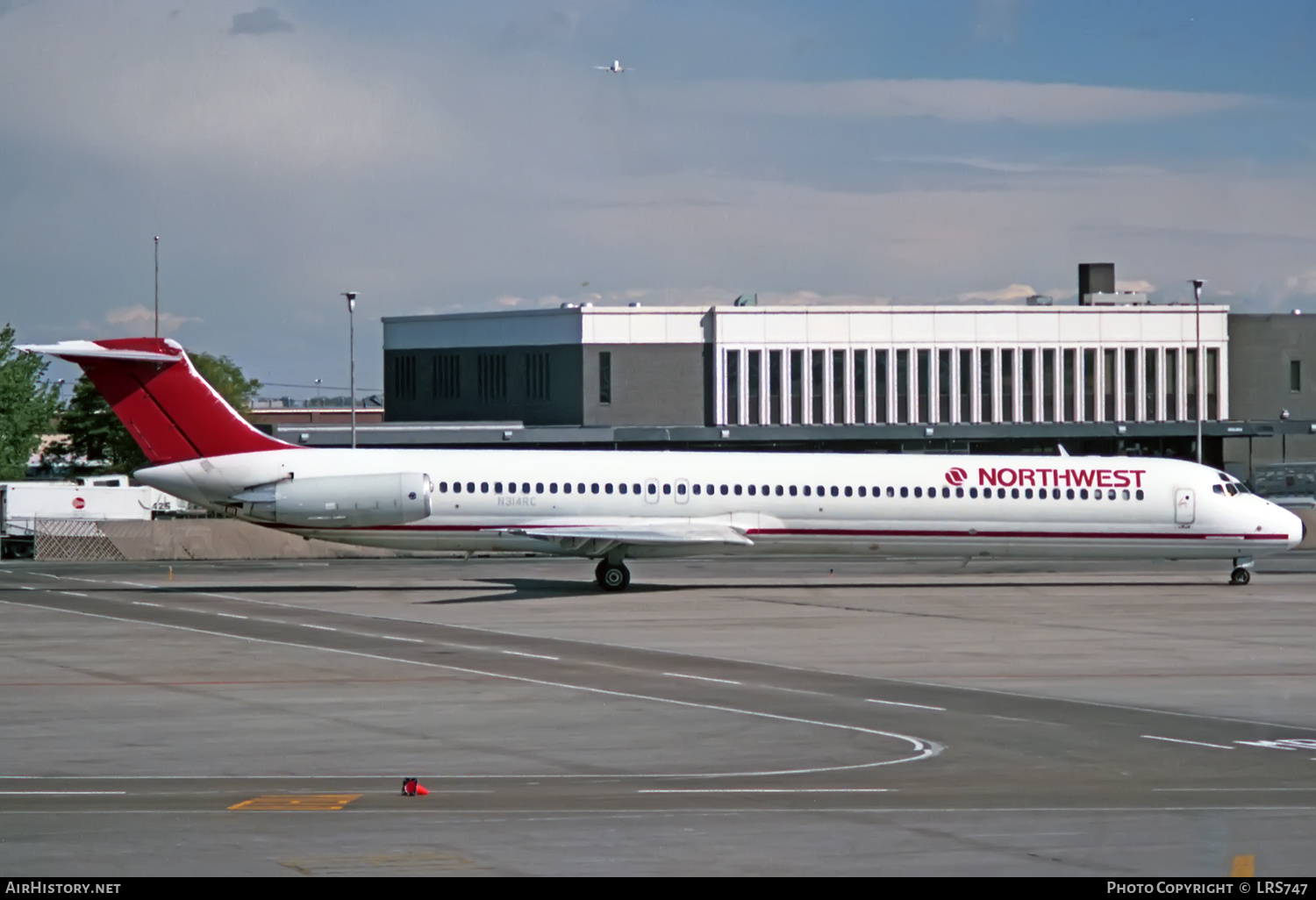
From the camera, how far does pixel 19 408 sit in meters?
88.2

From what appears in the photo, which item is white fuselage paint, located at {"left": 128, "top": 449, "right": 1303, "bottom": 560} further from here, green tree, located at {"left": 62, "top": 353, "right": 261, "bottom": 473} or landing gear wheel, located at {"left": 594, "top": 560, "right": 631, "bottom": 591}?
green tree, located at {"left": 62, "top": 353, "right": 261, "bottom": 473}

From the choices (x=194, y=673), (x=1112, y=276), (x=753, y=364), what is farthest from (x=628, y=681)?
(x=1112, y=276)

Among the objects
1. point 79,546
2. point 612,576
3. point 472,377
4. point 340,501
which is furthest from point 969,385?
point 340,501

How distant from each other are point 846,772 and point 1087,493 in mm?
27317

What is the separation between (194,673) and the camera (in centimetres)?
2477

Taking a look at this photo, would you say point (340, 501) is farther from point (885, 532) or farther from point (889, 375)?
point (889, 375)

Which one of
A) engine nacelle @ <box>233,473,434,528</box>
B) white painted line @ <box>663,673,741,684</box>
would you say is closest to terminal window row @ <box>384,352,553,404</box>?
engine nacelle @ <box>233,473,434,528</box>

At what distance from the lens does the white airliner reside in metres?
40.5

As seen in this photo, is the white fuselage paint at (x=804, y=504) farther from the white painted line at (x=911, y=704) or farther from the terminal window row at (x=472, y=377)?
the terminal window row at (x=472, y=377)

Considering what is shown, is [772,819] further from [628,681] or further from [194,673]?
[194,673]

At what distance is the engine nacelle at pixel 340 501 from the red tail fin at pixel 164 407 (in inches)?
56.6

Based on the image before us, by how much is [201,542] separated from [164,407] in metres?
20.8

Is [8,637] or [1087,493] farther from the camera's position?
[1087,493]

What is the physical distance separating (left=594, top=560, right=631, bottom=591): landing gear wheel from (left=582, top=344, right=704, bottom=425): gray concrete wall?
4341 centimetres
